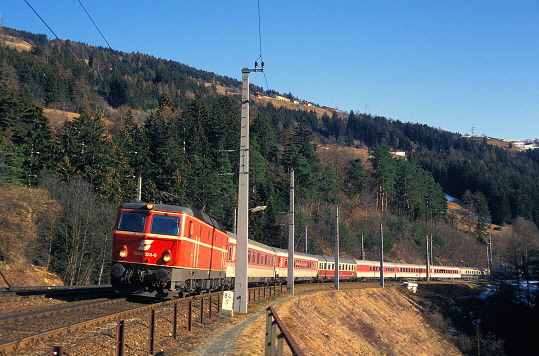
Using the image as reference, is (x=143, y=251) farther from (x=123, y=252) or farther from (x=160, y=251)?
(x=123, y=252)

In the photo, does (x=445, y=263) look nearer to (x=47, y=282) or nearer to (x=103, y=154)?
(x=103, y=154)

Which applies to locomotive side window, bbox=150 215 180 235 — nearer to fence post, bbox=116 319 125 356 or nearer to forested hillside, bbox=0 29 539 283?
forested hillside, bbox=0 29 539 283

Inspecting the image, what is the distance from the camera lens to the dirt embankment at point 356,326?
2278cm

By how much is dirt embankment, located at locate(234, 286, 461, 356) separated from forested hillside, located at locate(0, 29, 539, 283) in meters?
9.42

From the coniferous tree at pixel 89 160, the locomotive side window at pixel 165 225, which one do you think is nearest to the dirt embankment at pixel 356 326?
the locomotive side window at pixel 165 225

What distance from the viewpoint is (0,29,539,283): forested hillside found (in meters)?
46.8

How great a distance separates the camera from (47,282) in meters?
40.8

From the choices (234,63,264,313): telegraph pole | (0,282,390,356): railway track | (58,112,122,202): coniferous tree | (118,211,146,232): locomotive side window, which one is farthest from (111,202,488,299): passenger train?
(58,112,122,202): coniferous tree

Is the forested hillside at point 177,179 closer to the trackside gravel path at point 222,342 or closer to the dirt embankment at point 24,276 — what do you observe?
the dirt embankment at point 24,276

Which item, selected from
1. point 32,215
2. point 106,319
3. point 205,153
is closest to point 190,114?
point 205,153

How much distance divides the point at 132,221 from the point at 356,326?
24.5 metres

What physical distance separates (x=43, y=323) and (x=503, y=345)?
5102cm

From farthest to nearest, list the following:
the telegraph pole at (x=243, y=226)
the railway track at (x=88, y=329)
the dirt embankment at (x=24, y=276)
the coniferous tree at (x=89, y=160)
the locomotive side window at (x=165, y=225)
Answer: the coniferous tree at (x=89, y=160) < the dirt embankment at (x=24, y=276) < the telegraph pole at (x=243, y=226) < the locomotive side window at (x=165, y=225) < the railway track at (x=88, y=329)

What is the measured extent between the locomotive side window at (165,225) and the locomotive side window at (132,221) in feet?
1.42
